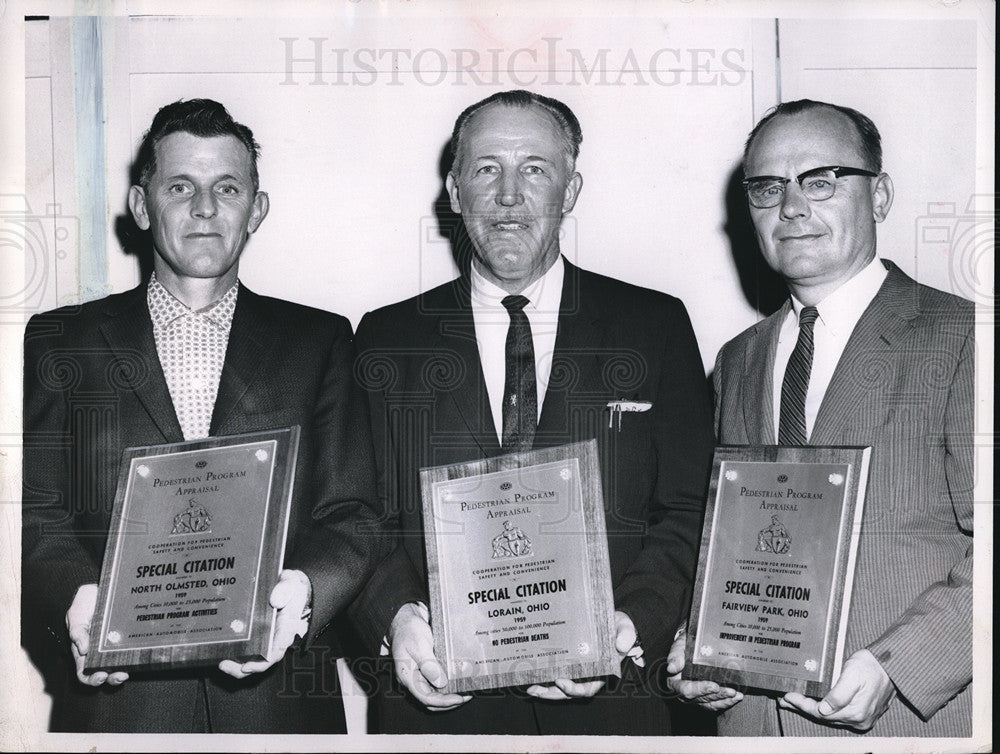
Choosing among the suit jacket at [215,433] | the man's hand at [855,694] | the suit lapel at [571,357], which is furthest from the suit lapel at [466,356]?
the man's hand at [855,694]

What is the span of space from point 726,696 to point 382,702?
74cm

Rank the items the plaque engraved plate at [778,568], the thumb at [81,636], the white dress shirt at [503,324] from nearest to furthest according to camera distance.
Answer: the plaque engraved plate at [778,568], the thumb at [81,636], the white dress shirt at [503,324]

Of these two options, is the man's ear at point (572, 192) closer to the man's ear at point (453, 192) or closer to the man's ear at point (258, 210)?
the man's ear at point (453, 192)

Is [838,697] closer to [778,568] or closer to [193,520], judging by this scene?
[778,568]

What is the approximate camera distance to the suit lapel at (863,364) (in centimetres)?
218

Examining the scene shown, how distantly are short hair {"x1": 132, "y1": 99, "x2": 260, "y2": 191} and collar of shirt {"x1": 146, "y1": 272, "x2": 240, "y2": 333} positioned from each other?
0.25 m

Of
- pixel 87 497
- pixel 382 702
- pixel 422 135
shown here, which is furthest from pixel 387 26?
pixel 382 702

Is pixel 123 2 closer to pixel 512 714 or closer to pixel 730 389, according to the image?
pixel 730 389

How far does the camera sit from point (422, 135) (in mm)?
2418

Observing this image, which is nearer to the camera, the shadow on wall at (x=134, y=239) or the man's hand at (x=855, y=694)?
the man's hand at (x=855, y=694)

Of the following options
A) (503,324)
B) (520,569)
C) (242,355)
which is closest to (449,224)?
(503,324)

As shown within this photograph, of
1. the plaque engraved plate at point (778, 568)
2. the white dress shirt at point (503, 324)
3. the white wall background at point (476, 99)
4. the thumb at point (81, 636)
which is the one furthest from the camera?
the white wall background at point (476, 99)

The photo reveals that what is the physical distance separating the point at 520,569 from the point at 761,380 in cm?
66

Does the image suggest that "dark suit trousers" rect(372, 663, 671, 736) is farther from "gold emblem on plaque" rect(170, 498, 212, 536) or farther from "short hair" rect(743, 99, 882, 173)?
"short hair" rect(743, 99, 882, 173)
